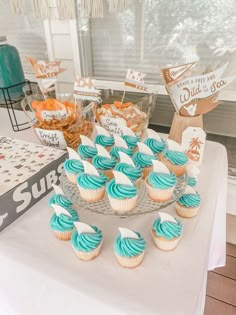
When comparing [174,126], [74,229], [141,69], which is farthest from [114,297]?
[141,69]

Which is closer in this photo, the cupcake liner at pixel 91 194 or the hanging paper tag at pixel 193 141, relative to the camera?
the cupcake liner at pixel 91 194

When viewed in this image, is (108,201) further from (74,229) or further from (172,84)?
(172,84)

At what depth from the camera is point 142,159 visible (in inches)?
29.6

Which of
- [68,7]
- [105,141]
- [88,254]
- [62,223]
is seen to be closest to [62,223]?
[62,223]

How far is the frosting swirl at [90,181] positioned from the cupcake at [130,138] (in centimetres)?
22

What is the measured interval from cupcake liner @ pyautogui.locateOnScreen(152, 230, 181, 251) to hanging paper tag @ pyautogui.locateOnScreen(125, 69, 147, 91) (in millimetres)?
556

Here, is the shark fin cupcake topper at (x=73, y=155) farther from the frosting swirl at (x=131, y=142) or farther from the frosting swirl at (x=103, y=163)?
the frosting swirl at (x=131, y=142)

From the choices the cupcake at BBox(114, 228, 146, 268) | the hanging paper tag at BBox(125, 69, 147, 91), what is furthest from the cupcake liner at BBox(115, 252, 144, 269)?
the hanging paper tag at BBox(125, 69, 147, 91)

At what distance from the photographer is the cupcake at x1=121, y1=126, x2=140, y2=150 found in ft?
2.81

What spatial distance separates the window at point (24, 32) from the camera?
1.65 meters

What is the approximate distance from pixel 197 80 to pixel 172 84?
3.1 inches

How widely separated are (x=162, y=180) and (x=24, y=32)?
1547mm

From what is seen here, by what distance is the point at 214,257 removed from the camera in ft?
3.81

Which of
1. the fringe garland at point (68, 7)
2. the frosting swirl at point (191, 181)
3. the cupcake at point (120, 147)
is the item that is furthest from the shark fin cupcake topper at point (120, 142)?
the fringe garland at point (68, 7)
